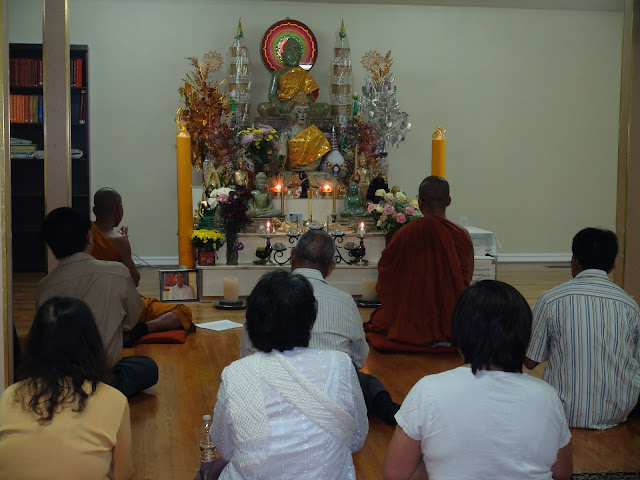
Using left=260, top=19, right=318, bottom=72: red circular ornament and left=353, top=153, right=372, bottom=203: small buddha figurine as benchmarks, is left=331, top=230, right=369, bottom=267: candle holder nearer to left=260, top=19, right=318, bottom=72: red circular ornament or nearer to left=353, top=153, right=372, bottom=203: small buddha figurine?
left=353, top=153, right=372, bottom=203: small buddha figurine

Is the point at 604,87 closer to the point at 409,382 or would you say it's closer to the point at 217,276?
the point at 217,276

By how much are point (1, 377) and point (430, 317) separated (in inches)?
121

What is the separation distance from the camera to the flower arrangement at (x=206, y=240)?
7.20 meters

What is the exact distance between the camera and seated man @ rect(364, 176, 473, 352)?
5379mm

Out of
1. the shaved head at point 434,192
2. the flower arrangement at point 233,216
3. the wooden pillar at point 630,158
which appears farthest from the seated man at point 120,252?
the wooden pillar at point 630,158

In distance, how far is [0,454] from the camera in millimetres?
2006

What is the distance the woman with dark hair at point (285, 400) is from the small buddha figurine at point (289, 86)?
→ 7.02 m

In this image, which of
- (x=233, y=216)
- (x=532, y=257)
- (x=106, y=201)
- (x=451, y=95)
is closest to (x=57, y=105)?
(x=106, y=201)

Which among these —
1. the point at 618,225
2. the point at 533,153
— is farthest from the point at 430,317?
the point at 533,153

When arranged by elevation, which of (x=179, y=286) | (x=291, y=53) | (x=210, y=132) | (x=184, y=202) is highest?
(x=291, y=53)

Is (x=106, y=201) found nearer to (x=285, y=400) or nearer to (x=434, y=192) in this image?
(x=434, y=192)

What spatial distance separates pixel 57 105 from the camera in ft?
13.4

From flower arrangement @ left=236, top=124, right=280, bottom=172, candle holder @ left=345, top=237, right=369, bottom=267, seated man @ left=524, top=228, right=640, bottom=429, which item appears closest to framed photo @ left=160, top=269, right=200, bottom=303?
candle holder @ left=345, top=237, right=369, bottom=267

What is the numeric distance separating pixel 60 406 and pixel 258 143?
20.4 feet
